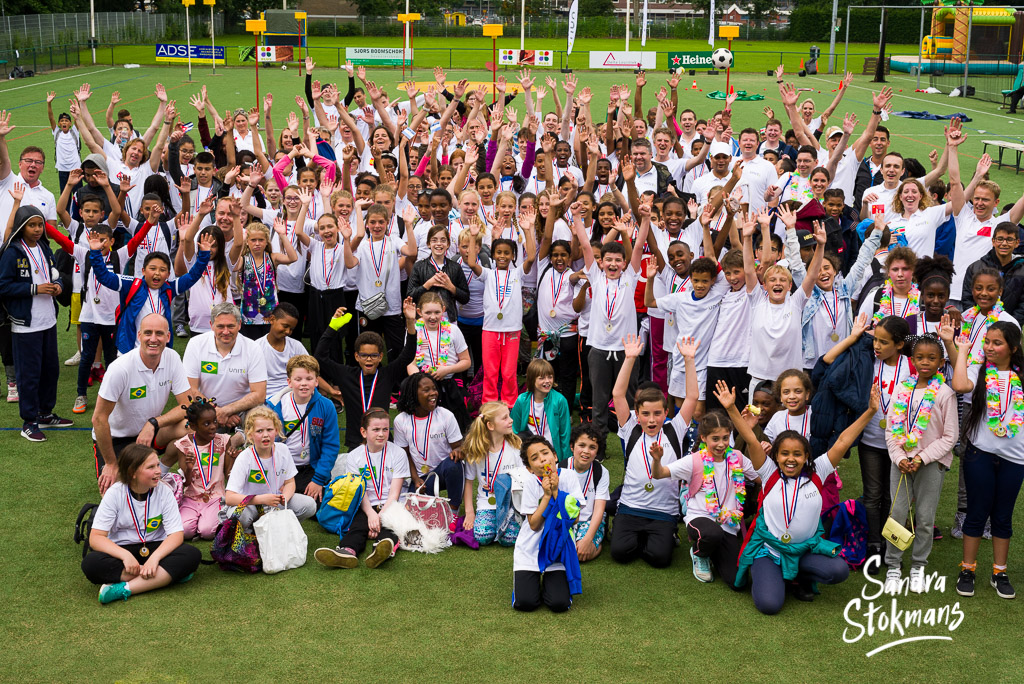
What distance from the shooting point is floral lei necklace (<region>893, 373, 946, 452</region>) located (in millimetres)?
6410

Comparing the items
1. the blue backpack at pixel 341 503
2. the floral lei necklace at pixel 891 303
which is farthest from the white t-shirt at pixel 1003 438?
the blue backpack at pixel 341 503

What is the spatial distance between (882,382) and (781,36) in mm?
66185

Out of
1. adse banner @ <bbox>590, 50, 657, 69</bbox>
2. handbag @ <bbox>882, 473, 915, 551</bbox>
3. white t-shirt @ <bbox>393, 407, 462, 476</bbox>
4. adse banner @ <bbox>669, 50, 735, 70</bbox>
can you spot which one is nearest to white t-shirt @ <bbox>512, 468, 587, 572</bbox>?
white t-shirt @ <bbox>393, 407, 462, 476</bbox>

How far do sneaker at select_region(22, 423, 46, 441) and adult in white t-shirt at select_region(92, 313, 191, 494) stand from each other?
177 cm

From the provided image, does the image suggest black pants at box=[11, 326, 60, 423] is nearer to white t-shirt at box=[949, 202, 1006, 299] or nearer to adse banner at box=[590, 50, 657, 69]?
white t-shirt at box=[949, 202, 1006, 299]

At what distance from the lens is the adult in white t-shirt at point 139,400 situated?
7.19m

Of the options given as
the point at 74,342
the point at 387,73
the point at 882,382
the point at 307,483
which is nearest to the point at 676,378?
the point at 882,382

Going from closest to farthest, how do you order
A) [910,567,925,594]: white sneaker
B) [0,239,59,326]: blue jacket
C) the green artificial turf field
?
the green artificial turf field → [910,567,925,594]: white sneaker → [0,239,59,326]: blue jacket

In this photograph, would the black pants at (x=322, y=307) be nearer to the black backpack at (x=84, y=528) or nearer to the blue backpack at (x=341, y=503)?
the blue backpack at (x=341, y=503)

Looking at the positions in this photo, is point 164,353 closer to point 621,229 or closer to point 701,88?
point 621,229

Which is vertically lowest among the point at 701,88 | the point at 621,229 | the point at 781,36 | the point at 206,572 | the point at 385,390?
the point at 206,572

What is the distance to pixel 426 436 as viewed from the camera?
307 inches

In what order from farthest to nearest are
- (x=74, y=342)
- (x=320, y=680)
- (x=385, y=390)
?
(x=74, y=342) → (x=385, y=390) → (x=320, y=680)

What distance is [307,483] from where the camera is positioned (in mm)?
7852
